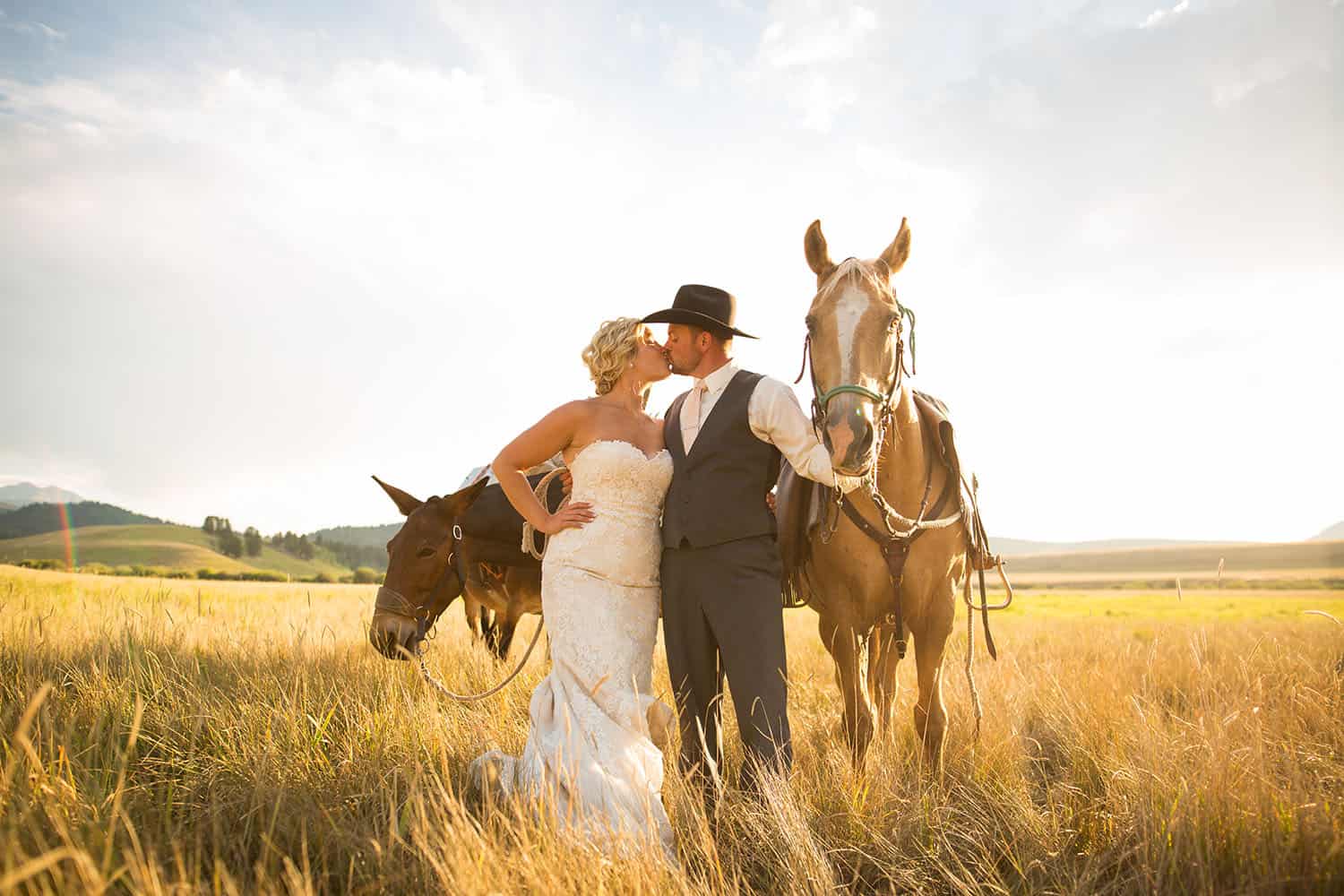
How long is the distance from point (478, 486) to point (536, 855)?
4.59m

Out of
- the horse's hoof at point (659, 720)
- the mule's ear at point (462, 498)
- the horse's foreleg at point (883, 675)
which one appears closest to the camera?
the horse's hoof at point (659, 720)

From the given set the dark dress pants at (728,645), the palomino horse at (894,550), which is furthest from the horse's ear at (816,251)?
the dark dress pants at (728,645)

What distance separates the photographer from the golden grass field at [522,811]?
2537 millimetres

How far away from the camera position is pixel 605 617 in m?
4.02

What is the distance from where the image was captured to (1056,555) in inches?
5635

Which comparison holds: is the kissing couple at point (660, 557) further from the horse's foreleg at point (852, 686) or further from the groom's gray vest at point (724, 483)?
the horse's foreleg at point (852, 686)

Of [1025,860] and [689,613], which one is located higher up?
[689,613]

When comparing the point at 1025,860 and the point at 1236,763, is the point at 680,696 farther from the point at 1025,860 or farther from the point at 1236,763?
the point at 1236,763

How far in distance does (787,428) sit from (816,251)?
1186mm

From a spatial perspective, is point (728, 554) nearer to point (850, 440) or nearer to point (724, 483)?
point (724, 483)

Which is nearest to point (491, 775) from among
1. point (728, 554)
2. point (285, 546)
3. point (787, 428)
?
point (728, 554)

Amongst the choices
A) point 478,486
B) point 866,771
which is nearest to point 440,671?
point 478,486

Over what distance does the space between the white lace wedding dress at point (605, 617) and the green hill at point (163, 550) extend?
85.8m

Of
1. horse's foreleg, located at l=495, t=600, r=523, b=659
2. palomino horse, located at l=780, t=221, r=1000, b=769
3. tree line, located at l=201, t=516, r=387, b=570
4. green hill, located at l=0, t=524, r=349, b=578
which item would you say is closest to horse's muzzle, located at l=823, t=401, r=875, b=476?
palomino horse, located at l=780, t=221, r=1000, b=769
